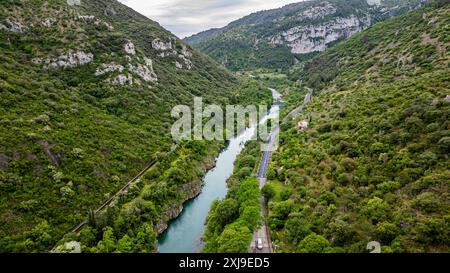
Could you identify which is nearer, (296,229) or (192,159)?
(296,229)

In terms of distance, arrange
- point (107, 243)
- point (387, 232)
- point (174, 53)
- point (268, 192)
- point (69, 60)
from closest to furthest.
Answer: point (387, 232)
point (107, 243)
point (268, 192)
point (69, 60)
point (174, 53)

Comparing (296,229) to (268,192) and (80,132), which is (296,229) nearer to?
(268,192)

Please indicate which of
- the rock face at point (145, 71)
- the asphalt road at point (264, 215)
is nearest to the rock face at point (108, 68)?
the rock face at point (145, 71)

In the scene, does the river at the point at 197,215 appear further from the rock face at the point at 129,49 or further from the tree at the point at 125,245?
the rock face at the point at 129,49

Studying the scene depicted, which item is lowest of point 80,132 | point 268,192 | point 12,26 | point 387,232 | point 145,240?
point 145,240

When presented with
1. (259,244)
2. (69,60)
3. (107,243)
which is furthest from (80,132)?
(259,244)
